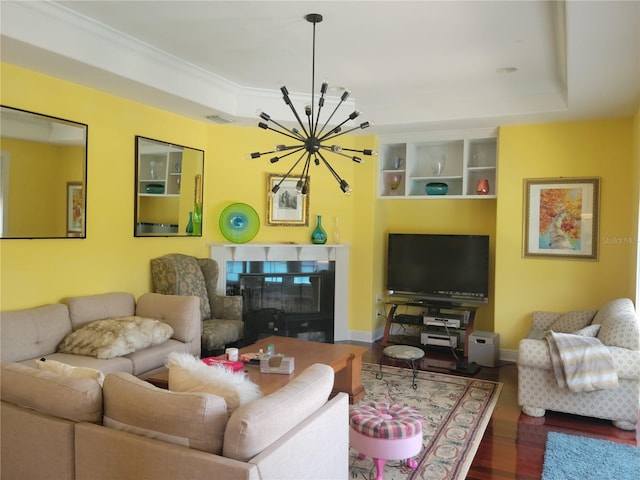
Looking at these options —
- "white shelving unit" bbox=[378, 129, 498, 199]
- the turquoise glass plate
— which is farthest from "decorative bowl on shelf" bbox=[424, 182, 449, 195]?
the turquoise glass plate

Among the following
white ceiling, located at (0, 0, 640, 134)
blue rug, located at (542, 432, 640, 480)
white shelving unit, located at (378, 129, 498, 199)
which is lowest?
blue rug, located at (542, 432, 640, 480)

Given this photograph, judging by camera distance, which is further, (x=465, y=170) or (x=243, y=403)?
(x=465, y=170)

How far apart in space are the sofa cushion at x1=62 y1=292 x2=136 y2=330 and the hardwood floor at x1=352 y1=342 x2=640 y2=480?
10.3 feet

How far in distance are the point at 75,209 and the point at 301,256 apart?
108 inches

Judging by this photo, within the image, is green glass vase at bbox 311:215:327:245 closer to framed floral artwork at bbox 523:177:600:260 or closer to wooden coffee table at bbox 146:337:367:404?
wooden coffee table at bbox 146:337:367:404

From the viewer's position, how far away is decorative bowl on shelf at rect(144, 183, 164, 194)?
500 centimetres

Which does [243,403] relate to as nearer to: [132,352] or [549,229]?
[132,352]

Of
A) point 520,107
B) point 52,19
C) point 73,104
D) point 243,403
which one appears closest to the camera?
point 243,403

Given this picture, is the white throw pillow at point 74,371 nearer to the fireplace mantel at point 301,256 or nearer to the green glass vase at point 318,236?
the fireplace mantel at point 301,256

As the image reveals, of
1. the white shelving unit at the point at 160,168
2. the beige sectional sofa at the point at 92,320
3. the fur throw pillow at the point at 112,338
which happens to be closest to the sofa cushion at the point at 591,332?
the beige sectional sofa at the point at 92,320

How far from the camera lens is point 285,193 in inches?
243

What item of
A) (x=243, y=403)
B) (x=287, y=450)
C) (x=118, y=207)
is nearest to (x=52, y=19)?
(x=118, y=207)

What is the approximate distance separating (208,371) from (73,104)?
313 cm

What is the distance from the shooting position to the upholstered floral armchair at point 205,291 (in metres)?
4.77
